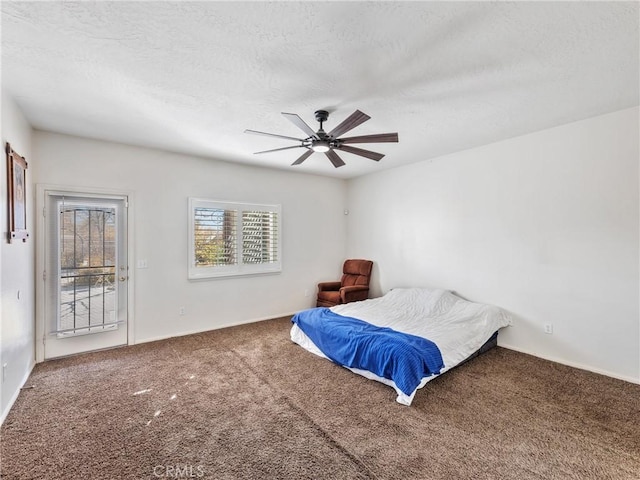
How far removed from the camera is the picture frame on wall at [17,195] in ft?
8.13

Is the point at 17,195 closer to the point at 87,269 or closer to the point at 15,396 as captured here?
the point at 87,269

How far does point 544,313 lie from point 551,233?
3.09 ft

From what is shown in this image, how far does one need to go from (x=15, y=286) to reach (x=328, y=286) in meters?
4.16

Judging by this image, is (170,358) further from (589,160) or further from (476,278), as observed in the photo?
(589,160)

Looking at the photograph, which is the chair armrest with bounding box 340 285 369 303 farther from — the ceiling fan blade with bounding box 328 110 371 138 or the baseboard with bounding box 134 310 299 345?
the ceiling fan blade with bounding box 328 110 371 138

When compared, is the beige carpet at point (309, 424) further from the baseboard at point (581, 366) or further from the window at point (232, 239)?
the window at point (232, 239)

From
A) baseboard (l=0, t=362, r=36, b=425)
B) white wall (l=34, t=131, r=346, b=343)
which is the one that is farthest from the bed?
baseboard (l=0, t=362, r=36, b=425)

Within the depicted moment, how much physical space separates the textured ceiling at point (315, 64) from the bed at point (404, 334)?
2251 mm

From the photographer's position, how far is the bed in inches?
106

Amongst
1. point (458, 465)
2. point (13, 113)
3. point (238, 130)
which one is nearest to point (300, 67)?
point (238, 130)

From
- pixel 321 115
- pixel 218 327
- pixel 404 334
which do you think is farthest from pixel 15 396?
pixel 321 115

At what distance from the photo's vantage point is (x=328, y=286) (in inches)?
222

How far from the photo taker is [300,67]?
2182 mm

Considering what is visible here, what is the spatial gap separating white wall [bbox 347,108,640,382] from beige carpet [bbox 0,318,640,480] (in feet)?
1.58
